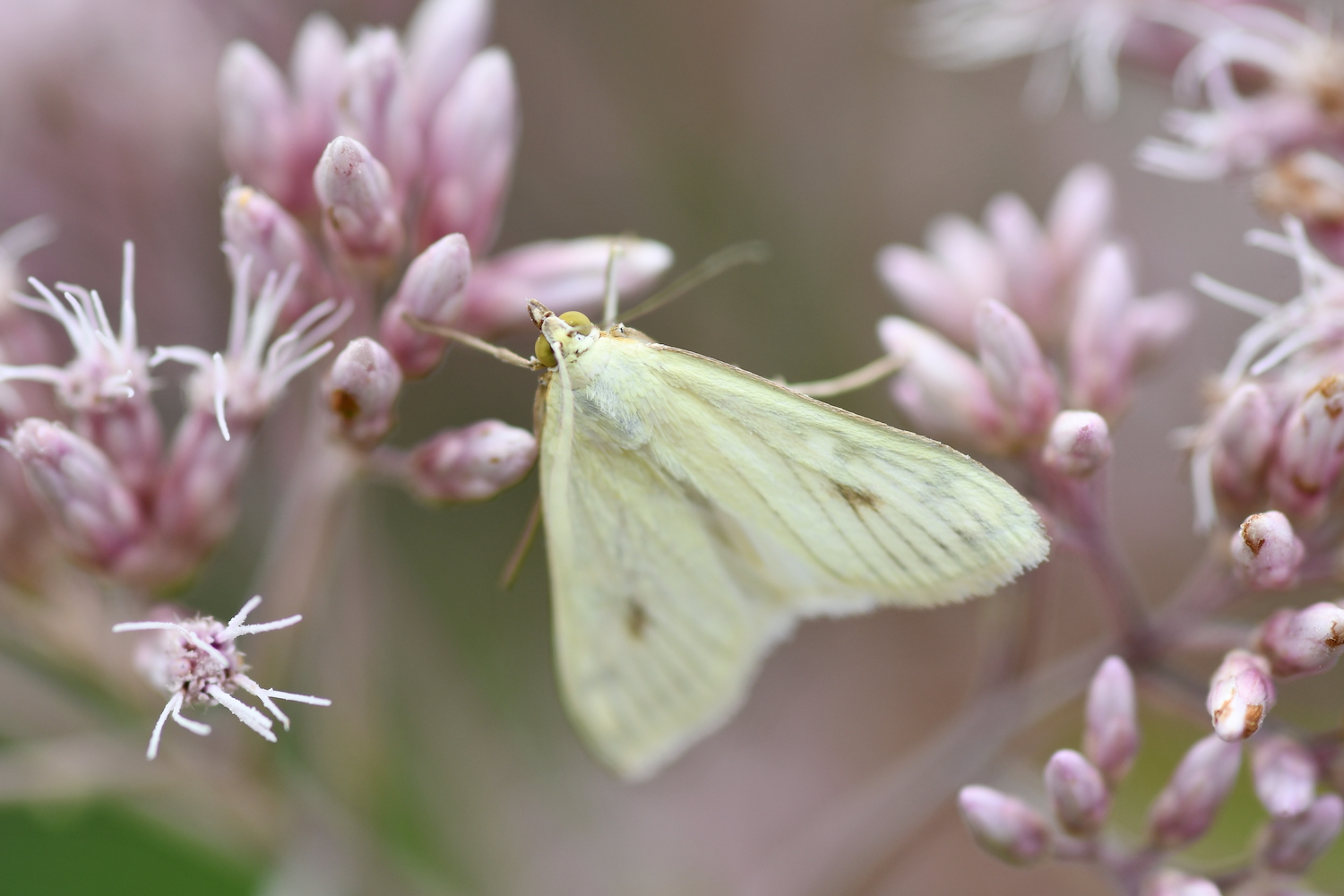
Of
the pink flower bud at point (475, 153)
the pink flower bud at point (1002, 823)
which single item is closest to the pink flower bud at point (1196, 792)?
the pink flower bud at point (1002, 823)

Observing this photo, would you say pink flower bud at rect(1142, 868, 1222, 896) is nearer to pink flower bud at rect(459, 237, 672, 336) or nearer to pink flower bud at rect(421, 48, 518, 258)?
pink flower bud at rect(459, 237, 672, 336)

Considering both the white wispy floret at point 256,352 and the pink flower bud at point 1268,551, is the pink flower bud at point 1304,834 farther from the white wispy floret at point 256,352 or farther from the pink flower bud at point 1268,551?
the white wispy floret at point 256,352

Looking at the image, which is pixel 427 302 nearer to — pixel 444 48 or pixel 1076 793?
pixel 444 48

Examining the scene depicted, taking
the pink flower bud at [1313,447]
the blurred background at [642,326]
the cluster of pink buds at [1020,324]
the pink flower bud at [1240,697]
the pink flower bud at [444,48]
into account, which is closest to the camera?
the pink flower bud at [1240,697]

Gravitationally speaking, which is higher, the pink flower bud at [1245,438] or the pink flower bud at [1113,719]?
the pink flower bud at [1245,438]

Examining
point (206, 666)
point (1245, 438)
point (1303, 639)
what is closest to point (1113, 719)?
point (1303, 639)

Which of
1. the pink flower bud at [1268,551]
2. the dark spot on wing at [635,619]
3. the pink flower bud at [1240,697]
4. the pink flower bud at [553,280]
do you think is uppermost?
the pink flower bud at [553,280]

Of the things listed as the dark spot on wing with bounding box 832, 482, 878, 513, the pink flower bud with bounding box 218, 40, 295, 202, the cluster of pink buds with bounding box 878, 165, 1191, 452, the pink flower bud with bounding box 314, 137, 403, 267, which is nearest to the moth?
the dark spot on wing with bounding box 832, 482, 878, 513

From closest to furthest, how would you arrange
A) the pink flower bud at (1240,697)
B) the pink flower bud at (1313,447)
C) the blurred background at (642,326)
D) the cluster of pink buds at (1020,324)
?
the pink flower bud at (1240,697)
the pink flower bud at (1313,447)
the cluster of pink buds at (1020,324)
the blurred background at (642,326)
